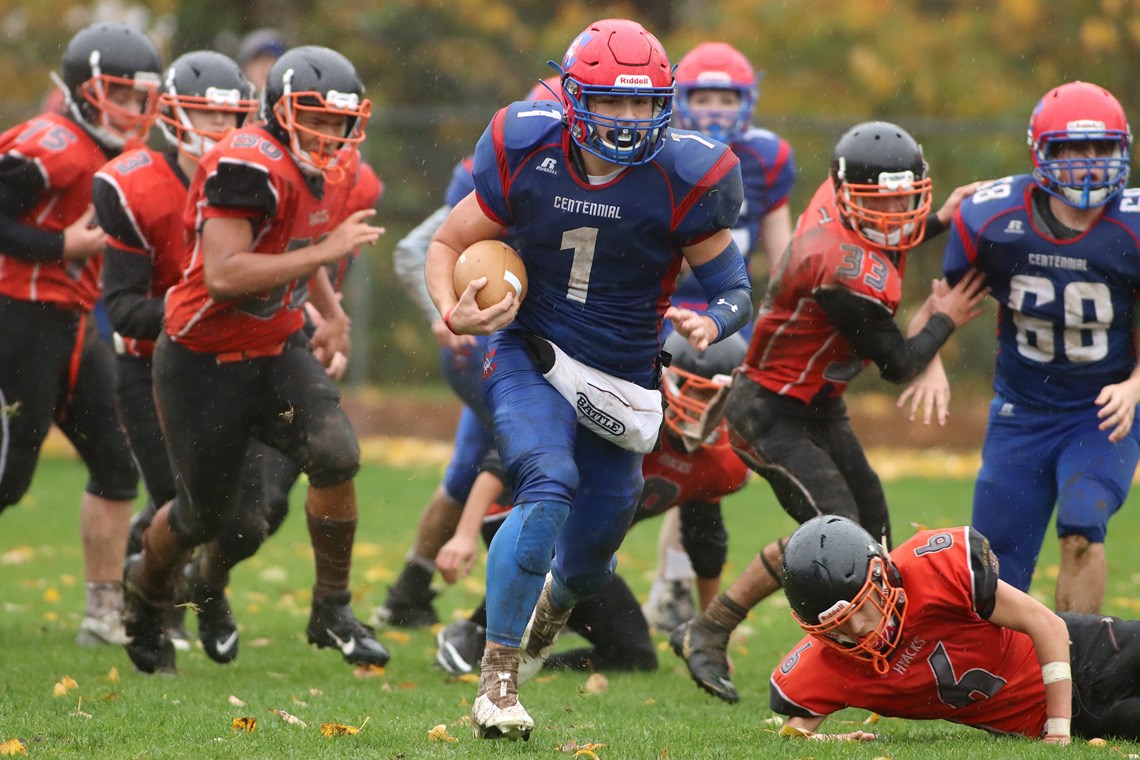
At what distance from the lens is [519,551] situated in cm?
415

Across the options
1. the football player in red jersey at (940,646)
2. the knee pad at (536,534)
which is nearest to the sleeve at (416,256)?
the knee pad at (536,534)

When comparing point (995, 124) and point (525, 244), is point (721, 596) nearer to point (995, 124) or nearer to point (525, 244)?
point (525, 244)

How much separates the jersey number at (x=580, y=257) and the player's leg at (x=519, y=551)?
0.42m

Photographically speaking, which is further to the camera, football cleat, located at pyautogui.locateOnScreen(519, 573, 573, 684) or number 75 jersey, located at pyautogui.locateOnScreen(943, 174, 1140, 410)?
number 75 jersey, located at pyautogui.locateOnScreen(943, 174, 1140, 410)

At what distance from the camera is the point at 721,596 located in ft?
18.2

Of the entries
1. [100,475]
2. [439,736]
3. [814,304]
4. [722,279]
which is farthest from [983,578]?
[100,475]

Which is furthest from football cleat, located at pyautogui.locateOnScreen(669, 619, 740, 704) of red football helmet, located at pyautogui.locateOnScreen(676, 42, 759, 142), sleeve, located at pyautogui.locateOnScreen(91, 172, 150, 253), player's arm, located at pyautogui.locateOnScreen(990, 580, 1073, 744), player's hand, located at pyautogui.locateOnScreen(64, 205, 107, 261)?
player's hand, located at pyautogui.locateOnScreen(64, 205, 107, 261)

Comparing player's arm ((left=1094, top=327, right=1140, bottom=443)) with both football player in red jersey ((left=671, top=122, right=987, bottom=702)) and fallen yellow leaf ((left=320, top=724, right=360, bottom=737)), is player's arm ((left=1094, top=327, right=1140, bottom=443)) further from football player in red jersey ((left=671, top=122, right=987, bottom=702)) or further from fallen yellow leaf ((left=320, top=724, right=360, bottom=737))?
fallen yellow leaf ((left=320, top=724, right=360, bottom=737))

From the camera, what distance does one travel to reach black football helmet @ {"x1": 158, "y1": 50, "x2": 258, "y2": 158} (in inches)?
227

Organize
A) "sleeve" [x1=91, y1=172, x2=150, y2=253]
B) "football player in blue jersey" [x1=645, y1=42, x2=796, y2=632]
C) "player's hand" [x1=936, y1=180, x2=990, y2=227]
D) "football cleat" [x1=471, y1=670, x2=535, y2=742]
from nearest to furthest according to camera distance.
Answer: "football cleat" [x1=471, y1=670, x2=535, y2=742], "sleeve" [x1=91, y1=172, x2=150, y2=253], "player's hand" [x1=936, y1=180, x2=990, y2=227], "football player in blue jersey" [x1=645, y1=42, x2=796, y2=632]

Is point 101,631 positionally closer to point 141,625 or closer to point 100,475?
point 100,475

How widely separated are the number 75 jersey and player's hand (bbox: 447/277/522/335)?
2.11 m

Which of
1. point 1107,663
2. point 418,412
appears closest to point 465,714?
point 1107,663

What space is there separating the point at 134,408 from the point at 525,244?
7.69 feet
